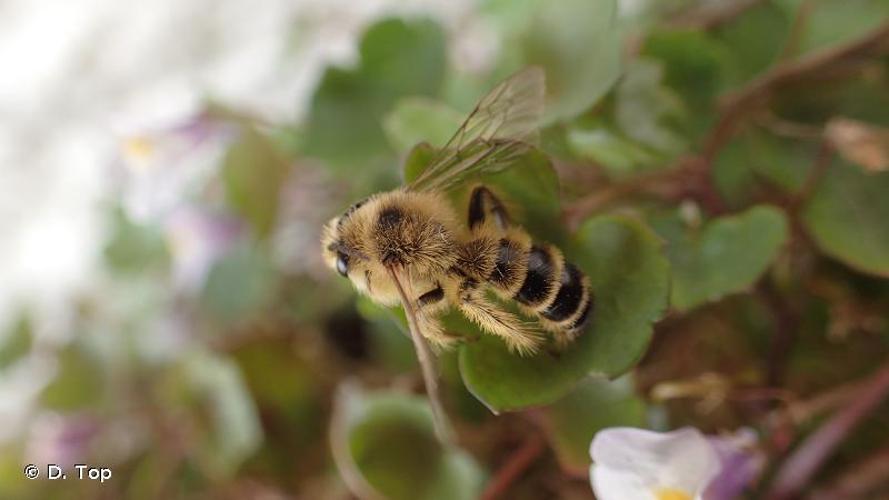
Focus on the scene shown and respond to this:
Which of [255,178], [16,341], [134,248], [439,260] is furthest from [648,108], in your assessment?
[16,341]

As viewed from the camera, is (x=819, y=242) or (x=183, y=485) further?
(x=183, y=485)

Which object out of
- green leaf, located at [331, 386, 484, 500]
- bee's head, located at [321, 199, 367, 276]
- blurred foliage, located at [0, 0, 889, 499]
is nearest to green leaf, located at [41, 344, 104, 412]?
blurred foliage, located at [0, 0, 889, 499]

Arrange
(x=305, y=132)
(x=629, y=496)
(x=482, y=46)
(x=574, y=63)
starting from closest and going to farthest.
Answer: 1. (x=629, y=496)
2. (x=574, y=63)
3. (x=305, y=132)
4. (x=482, y=46)

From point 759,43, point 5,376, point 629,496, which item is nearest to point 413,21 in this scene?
point 759,43

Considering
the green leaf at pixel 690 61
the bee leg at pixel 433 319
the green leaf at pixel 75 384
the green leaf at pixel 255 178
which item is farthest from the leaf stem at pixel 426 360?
the green leaf at pixel 75 384

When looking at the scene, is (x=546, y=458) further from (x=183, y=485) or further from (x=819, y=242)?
(x=183, y=485)
